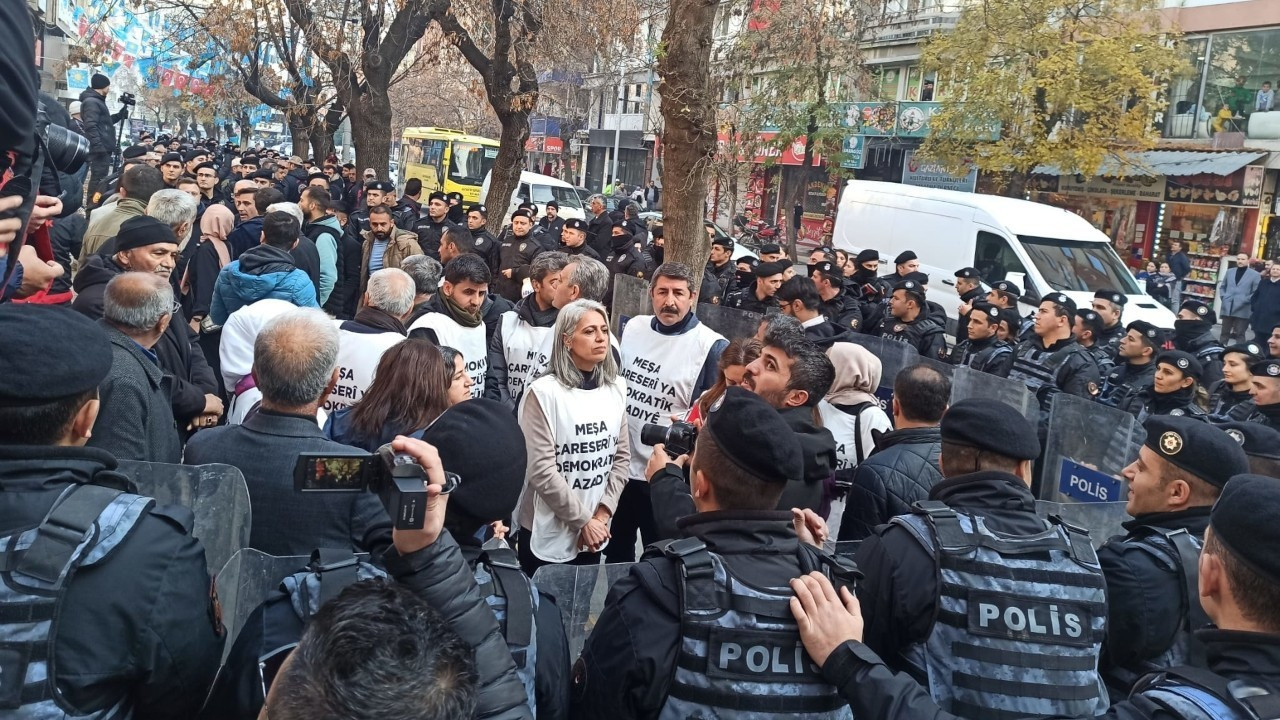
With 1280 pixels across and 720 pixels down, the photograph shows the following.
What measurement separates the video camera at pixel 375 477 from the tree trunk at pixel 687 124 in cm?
645

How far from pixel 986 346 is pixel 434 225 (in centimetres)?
695

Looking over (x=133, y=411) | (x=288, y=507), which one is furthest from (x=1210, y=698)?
(x=133, y=411)

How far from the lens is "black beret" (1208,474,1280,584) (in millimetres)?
2170

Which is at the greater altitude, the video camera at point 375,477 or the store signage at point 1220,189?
the store signage at point 1220,189

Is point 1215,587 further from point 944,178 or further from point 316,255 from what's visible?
point 944,178

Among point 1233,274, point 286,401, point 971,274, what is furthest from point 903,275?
point 1233,274

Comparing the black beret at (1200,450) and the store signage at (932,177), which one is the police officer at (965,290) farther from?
the store signage at (932,177)

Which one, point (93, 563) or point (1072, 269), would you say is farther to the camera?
point (1072, 269)

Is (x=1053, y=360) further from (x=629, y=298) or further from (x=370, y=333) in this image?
(x=370, y=333)

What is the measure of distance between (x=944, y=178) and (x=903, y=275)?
2402 cm

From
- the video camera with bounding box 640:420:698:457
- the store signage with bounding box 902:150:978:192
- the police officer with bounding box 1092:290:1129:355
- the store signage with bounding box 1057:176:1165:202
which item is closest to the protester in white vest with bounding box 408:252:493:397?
the video camera with bounding box 640:420:698:457

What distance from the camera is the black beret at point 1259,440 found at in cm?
440

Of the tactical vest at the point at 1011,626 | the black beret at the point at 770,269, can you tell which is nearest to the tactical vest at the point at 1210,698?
the tactical vest at the point at 1011,626

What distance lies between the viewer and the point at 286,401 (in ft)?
11.0
